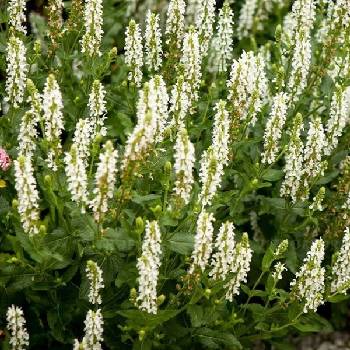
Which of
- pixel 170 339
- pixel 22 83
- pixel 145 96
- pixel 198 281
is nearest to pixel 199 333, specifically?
pixel 170 339

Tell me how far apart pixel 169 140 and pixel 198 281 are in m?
1.09

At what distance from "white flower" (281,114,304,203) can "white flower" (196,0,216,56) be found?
1071 millimetres

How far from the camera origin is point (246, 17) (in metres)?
7.11

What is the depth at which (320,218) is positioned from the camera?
5.20m

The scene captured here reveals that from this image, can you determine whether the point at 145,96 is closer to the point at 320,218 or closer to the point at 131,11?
the point at 320,218

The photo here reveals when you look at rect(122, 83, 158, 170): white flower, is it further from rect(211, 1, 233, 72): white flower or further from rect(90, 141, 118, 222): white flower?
rect(211, 1, 233, 72): white flower

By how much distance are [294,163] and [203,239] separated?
126 cm

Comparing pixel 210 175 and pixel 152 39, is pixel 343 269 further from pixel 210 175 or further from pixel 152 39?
pixel 152 39

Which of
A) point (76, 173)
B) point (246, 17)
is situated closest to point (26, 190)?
point (76, 173)

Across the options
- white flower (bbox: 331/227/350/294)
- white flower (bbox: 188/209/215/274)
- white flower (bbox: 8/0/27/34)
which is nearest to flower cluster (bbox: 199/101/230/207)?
white flower (bbox: 188/209/215/274)

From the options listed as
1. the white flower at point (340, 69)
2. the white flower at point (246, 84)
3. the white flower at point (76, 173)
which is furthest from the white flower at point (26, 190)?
the white flower at point (340, 69)

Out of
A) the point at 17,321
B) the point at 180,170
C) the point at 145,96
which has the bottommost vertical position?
the point at 17,321

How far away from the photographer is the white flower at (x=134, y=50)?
4746 millimetres

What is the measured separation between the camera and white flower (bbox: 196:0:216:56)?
5.14 metres
